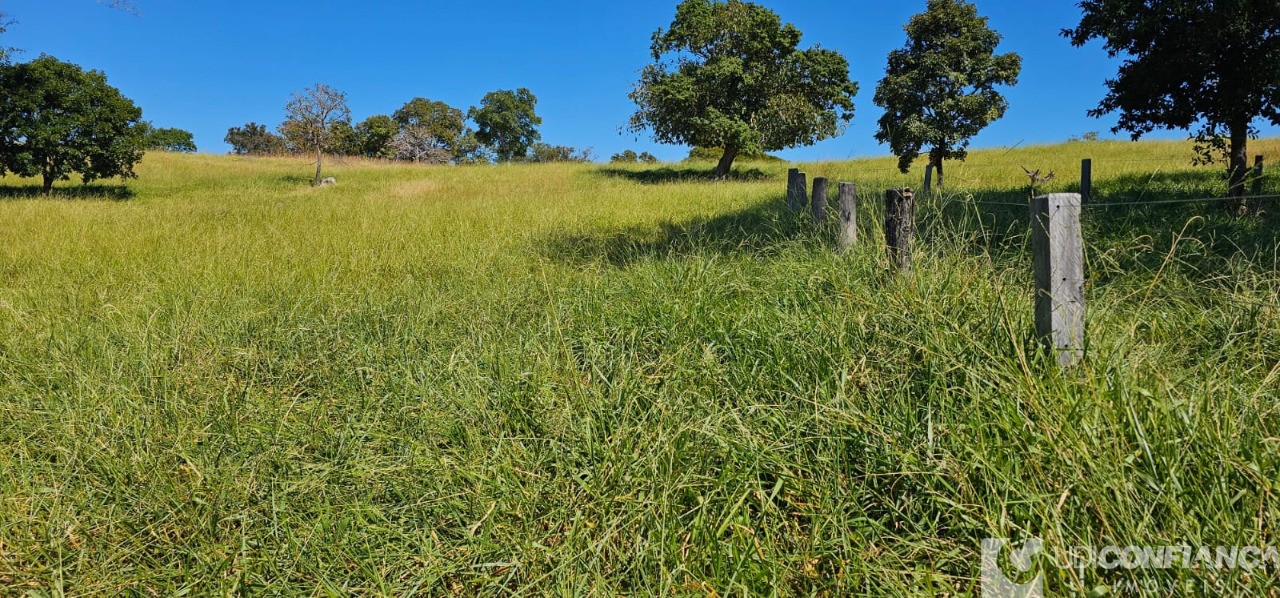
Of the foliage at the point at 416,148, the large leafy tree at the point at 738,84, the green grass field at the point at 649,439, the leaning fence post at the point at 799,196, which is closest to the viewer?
the green grass field at the point at 649,439

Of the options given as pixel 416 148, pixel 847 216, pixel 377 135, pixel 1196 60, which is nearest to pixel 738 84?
pixel 1196 60

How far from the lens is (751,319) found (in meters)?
3.63

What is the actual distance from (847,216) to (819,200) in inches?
36.3

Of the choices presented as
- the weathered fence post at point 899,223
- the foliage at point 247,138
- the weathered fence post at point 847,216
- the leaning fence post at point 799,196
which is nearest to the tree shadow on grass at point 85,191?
the leaning fence post at point 799,196

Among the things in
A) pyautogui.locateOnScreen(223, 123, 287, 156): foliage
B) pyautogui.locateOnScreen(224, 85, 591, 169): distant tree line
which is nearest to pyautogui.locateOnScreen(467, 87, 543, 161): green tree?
pyautogui.locateOnScreen(224, 85, 591, 169): distant tree line

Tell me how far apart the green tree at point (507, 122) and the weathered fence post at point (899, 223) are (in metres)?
76.4

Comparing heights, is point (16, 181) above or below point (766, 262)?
above

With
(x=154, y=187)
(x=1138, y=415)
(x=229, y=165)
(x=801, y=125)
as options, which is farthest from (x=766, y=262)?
(x=229, y=165)

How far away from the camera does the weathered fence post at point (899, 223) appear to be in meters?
3.93

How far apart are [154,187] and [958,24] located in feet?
106

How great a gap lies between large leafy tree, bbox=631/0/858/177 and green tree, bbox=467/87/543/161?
52.8 metres

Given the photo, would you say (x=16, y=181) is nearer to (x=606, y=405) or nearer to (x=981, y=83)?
(x=606, y=405)

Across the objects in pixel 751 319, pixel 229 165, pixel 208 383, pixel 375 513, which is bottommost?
pixel 375 513

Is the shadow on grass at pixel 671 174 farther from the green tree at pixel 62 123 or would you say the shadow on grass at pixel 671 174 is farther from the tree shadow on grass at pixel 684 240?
the green tree at pixel 62 123
